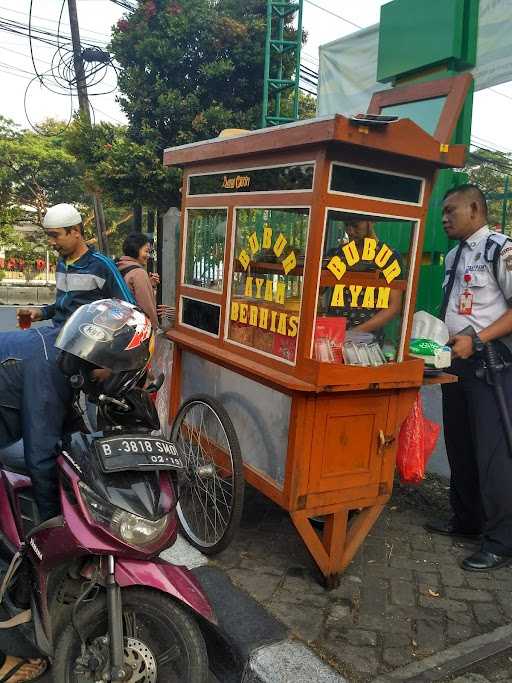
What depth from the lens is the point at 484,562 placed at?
2.99 m

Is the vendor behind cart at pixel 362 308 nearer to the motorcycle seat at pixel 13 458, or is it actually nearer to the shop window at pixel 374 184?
the shop window at pixel 374 184

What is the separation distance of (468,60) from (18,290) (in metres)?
17.8

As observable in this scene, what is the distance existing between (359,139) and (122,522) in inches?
63.1

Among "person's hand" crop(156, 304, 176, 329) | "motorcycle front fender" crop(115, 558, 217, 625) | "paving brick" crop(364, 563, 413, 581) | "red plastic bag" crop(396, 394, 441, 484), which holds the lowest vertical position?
"paving brick" crop(364, 563, 413, 581)

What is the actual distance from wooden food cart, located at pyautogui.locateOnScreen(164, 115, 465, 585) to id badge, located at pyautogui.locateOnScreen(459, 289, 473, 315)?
0.50m

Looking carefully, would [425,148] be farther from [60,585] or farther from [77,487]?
[60,585]

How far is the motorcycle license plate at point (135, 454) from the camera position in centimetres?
188

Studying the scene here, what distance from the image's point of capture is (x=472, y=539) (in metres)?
3.34

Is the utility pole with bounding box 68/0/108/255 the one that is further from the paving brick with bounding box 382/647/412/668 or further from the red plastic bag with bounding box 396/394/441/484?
the paving brick with bounding box 382/647/412/668

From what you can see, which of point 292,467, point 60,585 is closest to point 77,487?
point 60,585

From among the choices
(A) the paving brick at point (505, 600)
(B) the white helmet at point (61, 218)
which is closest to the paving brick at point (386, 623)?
(A) the paving brick at point (505, 600)

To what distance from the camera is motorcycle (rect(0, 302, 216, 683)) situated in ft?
6.00

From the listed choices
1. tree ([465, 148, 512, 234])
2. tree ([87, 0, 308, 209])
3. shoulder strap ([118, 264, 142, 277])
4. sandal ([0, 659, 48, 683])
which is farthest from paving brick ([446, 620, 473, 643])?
tree ([87, 0, 308, 209])

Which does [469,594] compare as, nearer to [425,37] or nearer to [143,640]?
[143,640]
